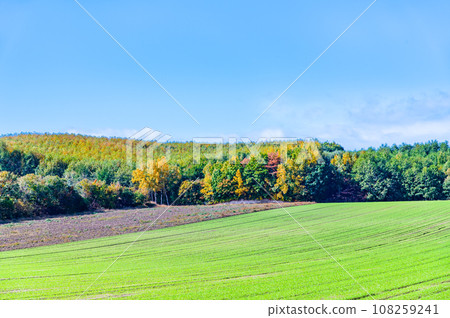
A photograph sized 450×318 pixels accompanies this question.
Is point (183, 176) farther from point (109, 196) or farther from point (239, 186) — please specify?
point (109, 196)

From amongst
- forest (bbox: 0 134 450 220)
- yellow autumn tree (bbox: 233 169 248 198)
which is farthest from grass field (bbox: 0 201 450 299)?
forest (bbox: 0 134 450 220)

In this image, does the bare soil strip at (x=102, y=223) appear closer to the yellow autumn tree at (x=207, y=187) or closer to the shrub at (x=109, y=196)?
the yellow autumn tree at (x=207, y=187)

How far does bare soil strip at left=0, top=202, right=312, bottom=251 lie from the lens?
21359 mm

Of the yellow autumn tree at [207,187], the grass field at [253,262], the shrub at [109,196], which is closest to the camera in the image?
the grass field at [253,262]

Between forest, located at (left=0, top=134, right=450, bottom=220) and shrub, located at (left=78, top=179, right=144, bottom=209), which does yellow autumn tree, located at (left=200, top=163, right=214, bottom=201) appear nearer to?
forest, located at (left=0, top=134, right=450, bottom=220)

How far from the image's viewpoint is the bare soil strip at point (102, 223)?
2136 centimetres

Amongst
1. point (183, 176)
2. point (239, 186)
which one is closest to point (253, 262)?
point (183, 176)

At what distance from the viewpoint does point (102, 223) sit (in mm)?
25375

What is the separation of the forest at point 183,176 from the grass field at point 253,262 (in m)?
3.58

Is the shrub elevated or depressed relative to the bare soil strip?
elevated

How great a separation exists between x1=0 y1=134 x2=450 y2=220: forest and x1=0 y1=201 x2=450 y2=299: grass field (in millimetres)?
3579

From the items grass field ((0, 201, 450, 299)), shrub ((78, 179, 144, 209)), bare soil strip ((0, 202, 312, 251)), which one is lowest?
grass field ((0, 201, 450, 299))

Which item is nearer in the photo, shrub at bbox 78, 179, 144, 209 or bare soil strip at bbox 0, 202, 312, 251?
bare soil strip at bbox 0, 202, 312, 251

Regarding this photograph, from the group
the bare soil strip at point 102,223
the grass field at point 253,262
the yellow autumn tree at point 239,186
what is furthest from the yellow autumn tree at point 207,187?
the grass field at point 253,262
